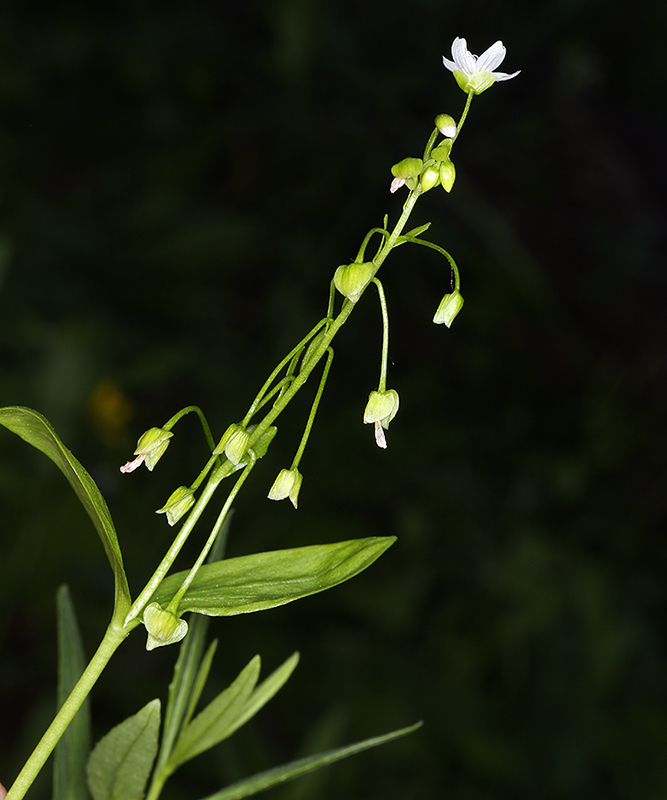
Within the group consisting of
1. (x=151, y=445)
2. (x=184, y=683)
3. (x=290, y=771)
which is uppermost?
(x=151, y=445)

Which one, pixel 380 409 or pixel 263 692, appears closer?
pixel 380 409

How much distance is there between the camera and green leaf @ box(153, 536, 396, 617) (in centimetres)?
50

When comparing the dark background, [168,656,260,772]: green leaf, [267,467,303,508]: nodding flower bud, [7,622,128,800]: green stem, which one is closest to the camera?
[7,622,128,800]: green stem

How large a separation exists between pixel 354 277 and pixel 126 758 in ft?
1.29

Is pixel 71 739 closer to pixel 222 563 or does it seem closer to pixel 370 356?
pixel 222 563

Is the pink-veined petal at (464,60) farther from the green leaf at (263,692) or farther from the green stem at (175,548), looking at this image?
the green leaf at (263,692)

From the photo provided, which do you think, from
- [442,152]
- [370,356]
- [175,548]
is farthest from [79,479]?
[370,356]

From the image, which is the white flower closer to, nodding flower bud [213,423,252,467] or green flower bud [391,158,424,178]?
green flower bud [391,158,424,178]

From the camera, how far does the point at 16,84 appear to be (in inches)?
117

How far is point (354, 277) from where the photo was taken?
1.66ft

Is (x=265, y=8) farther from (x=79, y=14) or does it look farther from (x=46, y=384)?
(x=46, y=384)

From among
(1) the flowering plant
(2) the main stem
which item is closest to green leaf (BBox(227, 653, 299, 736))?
(1) the flowering plant

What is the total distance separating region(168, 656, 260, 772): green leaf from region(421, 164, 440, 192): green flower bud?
401 millimetres

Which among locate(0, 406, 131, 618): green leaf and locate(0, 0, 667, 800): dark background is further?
locate(0, 0, 667, 800): dark background
